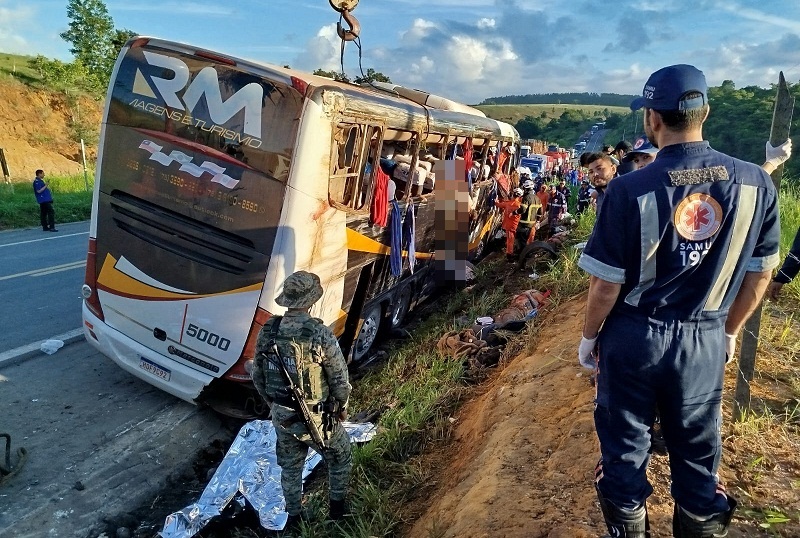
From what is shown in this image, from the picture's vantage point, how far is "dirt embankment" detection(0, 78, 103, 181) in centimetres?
2259

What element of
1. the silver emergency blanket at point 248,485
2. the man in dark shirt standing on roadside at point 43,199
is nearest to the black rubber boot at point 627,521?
the silver emergency blanket at point 248,485

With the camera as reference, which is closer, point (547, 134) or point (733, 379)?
point (733, 379)

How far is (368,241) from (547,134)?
69.4 meters

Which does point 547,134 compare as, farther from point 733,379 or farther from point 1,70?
point 733,379

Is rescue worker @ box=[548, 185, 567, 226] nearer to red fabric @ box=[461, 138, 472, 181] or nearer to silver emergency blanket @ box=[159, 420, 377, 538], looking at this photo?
red fabric @ box=[461, 138, 472, 181]

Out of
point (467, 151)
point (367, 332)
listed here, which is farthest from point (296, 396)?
point (467, 151)

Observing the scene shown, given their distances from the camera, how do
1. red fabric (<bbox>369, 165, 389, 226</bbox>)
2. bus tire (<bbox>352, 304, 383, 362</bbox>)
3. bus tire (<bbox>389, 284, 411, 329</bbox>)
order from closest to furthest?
1. red fabric (<bbox>369, 165, 389, 226</bbox>)
2. bus tire (<bbox>352, 304, 383, 362</bbox>)
3. bus tire (<bbox>389, 284, 411, 329</bbox>)

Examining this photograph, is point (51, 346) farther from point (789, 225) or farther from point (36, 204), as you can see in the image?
point (36, 204)

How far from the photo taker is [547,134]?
70000 mm

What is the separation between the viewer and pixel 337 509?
349 centimetres

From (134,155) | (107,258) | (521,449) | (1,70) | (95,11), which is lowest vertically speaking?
(521,449)

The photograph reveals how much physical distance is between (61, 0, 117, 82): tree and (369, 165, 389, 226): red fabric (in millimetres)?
25042

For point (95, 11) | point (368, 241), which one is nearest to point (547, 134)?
point (95, 11)

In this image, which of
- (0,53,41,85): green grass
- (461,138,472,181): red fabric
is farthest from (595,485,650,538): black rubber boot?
(0,53,41,85): green grass
